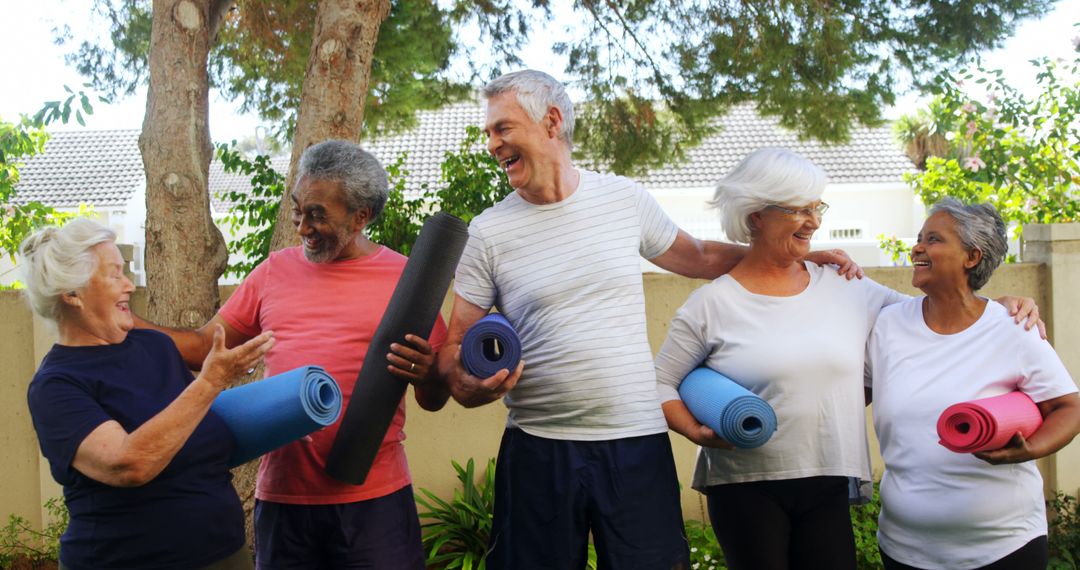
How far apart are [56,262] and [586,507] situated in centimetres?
139

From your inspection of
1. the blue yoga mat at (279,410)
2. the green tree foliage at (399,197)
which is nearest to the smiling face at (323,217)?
the blue yoga mat at (279,410)

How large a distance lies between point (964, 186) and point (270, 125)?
465 cm

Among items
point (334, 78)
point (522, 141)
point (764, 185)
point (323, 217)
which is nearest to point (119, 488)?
point (323, 217)

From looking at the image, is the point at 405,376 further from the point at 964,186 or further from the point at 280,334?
the point at 964,186

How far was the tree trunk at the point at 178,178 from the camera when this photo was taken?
420 centimetres

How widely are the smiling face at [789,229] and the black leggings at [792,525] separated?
599 millimetres

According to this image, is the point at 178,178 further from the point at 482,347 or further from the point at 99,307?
the point at 482,347

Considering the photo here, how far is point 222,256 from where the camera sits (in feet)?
14.3

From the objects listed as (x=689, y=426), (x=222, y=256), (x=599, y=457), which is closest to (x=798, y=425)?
(x=689, y=426)

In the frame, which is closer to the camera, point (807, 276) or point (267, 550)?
point (267, 550)

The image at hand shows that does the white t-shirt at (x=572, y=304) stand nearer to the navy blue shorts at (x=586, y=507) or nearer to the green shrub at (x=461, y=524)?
the navy blue shorts at (x=586, y=507)

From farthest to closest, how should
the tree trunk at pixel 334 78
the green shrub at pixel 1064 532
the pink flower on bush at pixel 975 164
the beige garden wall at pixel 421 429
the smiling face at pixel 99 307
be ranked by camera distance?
the pink flower on bush at pixel 975 164, the beige garden wall at pixel 421 429, the green shrub at pixel 1064 532, the tree trunk at pixel 334 78, the smiling face at pixel 99 307

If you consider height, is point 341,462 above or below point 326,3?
below

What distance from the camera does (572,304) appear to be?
243cm
